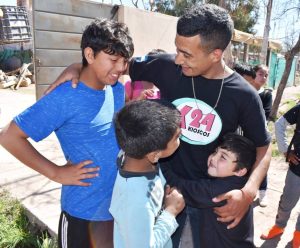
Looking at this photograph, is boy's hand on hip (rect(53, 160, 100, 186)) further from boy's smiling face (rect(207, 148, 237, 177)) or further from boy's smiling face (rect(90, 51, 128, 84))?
boy's smiling face (rect(207, 148, 237, 177))

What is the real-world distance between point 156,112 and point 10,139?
2.08 feet

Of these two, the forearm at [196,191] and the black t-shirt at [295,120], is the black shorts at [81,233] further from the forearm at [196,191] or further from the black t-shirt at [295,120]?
the black t-shirt at [295,120]

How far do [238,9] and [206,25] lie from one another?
22.3 meters

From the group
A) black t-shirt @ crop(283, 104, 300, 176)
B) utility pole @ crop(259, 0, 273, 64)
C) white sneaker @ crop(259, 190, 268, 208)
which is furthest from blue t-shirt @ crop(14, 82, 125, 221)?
utility pole @ crop(259, 0, 273, 64)

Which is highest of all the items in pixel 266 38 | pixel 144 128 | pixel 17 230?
pixel 144 128

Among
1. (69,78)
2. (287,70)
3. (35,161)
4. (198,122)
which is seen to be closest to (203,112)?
(198,122)

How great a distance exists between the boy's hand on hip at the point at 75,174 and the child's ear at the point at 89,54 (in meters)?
0.47

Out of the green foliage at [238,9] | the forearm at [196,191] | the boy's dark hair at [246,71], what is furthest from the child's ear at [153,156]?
the green foliage at [238,9]

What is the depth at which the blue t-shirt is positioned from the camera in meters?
1.44

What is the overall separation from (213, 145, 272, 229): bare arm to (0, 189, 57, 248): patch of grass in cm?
166

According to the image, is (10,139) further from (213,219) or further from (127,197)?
(213,219)

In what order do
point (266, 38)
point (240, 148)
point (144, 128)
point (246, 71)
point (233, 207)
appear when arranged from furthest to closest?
point (266, 38) < point (246, 71) < point (240, 148) < point (233, 207) < point (144, 128)

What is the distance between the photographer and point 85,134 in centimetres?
155

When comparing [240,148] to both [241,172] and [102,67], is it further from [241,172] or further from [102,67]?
[102,67]
